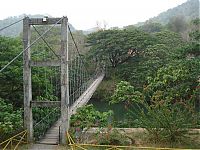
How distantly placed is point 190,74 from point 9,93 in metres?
6.59

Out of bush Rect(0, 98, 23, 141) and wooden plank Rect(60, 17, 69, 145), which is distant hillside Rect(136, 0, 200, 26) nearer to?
wooden plank Rect(60, 17, 69, 145)

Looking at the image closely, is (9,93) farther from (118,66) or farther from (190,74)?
(118,66)

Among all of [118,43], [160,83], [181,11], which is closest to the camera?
[160,83]

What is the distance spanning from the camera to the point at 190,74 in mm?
11742

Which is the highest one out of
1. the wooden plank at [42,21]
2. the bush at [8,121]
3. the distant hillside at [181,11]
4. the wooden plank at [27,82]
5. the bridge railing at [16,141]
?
the distant hillside at [181,11]

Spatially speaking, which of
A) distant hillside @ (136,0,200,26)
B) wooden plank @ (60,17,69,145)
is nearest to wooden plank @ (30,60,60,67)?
wooden plank @ (60,17,69,145)

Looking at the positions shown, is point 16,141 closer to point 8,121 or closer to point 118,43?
point 8,121

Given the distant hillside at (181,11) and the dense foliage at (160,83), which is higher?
the distant hillside at (181,11)

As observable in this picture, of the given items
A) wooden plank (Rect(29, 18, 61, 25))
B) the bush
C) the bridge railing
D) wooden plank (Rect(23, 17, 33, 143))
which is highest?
wooden plank (Rect(29, 18, 61, 25))

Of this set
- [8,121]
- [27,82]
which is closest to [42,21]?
[27,82]

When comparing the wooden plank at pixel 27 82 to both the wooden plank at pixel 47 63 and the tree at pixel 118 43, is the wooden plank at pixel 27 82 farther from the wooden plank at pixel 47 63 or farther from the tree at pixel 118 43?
the tree at pixel 118 43

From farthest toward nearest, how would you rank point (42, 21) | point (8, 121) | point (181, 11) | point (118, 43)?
point (181, 11) → point (118, 43) → point (42, 21) → point (8, 121)

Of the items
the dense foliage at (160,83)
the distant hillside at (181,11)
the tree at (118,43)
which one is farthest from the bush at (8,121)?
the distant hillside at (181,11)

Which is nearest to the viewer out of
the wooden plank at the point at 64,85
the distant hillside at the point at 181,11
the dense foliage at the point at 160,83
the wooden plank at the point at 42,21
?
the dense foliage at the point at 160,83
